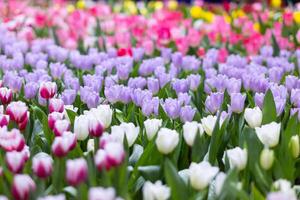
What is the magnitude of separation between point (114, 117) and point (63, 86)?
70cm

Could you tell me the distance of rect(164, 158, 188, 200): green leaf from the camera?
1838mm

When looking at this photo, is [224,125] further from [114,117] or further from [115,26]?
[115,26]

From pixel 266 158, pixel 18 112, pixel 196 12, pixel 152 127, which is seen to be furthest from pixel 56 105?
pixel 196 12

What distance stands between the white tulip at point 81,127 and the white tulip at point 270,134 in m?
0.60

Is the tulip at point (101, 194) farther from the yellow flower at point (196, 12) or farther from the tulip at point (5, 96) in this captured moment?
the yellow flower at point (196, 12)

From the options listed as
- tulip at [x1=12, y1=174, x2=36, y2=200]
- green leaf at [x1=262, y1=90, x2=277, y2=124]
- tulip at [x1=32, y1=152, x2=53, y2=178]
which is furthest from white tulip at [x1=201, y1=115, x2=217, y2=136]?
tulip at [x1=12, y1=174, x2=36, y2=200]

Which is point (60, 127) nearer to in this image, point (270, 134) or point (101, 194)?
point (101, 194)

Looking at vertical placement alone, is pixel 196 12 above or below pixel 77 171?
below

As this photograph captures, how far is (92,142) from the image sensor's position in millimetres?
2154

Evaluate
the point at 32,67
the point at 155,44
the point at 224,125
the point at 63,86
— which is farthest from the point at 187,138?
the point at 155,44

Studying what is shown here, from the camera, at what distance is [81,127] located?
2.21 m

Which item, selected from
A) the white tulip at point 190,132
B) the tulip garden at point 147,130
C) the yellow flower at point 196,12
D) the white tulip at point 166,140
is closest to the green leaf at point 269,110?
the tulip garden at point 147,130

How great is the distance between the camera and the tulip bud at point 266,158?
1.95 metres

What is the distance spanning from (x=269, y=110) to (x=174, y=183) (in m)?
0.76
